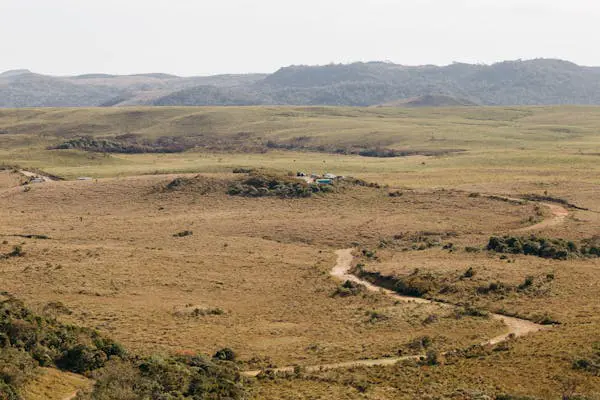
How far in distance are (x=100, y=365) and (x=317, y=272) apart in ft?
101

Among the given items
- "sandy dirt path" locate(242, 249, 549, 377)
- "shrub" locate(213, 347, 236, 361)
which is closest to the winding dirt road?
"sandy dirt path" locate(242, 249, 549, 377)

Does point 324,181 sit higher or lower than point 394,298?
higher

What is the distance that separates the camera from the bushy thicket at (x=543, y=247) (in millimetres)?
68625

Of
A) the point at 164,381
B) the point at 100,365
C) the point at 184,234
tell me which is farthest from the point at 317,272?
the point at 164,381

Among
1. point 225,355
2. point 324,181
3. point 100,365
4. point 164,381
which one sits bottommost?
→ point 225,355

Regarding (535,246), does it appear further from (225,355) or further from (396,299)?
(225,355)

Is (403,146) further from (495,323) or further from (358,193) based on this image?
(495,323)

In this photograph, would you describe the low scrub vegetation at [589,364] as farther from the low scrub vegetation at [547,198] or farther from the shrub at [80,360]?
the low scrub vegetation at [547,198]

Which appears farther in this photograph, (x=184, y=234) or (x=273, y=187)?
(x=273, y=187)

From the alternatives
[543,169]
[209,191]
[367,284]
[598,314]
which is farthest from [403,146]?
[598,314]

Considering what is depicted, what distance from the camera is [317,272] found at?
6556 centimetres

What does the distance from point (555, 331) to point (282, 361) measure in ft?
53.1

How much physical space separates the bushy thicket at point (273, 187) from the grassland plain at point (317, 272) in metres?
2.01

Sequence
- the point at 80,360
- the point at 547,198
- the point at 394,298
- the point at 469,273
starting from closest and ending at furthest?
the point at 80,360
the point at 394,298
the point at 469,273
the point at 547,198
